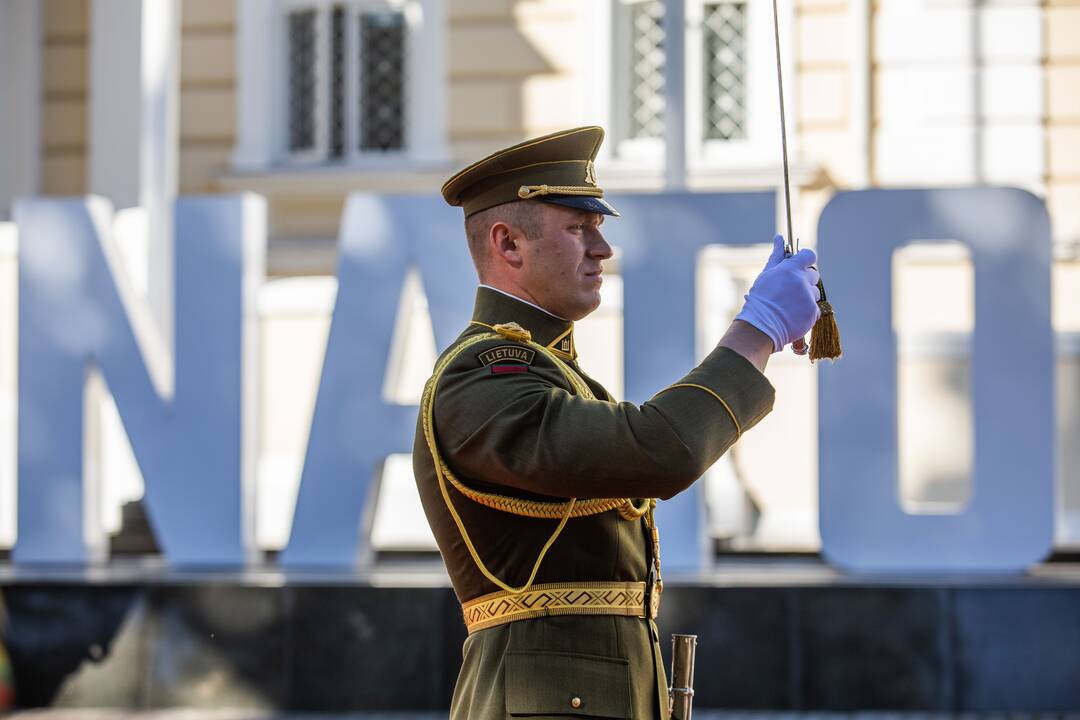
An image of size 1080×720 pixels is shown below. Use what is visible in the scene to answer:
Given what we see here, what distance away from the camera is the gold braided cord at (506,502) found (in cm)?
220

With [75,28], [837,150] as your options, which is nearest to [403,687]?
[837,150]

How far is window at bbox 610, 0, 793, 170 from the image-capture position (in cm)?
1019

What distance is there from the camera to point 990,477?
6172mm

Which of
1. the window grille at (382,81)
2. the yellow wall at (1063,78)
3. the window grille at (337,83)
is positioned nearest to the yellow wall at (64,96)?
the window grille at (337,83)

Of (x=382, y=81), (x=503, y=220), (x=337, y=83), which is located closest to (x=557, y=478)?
(x=503, y=220)

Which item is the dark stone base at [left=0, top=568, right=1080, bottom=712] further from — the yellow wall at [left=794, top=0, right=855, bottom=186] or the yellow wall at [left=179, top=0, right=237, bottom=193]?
the yellow wall at [left=179, top=0, right=237, bottom=193]

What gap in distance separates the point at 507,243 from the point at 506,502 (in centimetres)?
41

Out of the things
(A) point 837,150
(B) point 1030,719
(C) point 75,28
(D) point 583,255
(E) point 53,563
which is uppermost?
(C) point 75,28

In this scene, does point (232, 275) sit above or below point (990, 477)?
above

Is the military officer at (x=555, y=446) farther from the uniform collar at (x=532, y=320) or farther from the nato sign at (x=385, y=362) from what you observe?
the nato sign at (x=385, y=362)

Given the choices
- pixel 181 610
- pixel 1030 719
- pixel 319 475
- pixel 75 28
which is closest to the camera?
pixel 1030 719

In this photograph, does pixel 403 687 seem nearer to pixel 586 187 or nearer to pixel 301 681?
pixel 301 681

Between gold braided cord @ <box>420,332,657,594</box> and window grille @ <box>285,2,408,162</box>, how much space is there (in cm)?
865

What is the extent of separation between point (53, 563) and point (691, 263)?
112 inches
